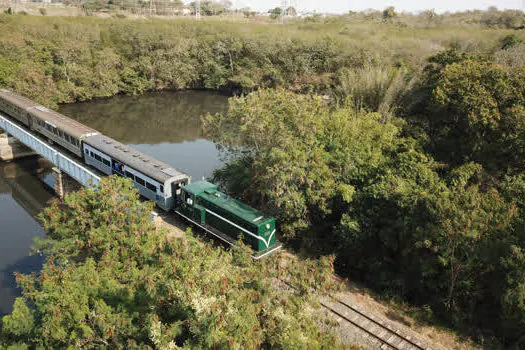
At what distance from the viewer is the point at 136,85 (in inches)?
2579

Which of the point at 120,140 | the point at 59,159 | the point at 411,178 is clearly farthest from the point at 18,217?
the point at 411,178

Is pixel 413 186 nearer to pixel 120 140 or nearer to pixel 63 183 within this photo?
pixel 63 183

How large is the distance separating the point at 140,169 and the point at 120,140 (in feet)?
73.1

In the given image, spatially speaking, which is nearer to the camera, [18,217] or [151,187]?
[151,187]

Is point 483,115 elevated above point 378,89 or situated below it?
below

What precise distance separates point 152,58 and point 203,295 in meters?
65.1

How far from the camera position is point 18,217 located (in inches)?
1126

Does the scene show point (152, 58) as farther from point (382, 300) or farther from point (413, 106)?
point (382, 300)

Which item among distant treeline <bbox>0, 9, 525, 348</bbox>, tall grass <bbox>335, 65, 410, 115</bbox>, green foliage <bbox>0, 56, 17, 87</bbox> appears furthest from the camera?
green foliage <bbox>0, 56, 17, 87</bbox>

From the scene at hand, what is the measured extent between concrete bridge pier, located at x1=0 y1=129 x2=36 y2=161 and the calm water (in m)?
0.81

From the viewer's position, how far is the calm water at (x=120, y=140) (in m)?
24.2

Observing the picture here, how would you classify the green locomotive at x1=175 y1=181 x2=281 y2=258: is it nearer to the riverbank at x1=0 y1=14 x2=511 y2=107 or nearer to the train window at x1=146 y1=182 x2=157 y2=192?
the train window at x1=146 y1=182 x2=157 y2=192

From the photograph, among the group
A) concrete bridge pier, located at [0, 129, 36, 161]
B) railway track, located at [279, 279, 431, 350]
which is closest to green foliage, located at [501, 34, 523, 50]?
railway track, located at [279, 279, 431, 350]

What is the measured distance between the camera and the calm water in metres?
24.2
